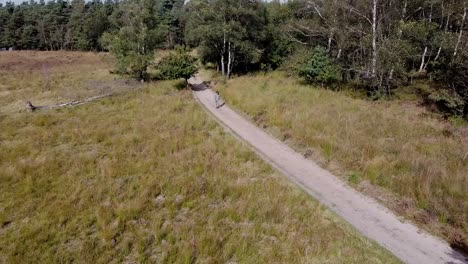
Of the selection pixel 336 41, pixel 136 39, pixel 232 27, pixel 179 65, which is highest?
pixel 232 27

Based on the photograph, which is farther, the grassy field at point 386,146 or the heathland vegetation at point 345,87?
the heathland vegetation at point 345,87

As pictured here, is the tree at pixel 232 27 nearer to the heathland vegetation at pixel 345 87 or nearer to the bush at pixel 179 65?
the heathland vegetation at pixel 345 87

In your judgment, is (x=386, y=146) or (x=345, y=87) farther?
(x=345, y=87)

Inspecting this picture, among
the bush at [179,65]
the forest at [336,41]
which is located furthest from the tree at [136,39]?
the bush at [179,65]

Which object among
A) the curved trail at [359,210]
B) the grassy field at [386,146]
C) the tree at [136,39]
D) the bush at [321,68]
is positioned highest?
the tree at [136,39]

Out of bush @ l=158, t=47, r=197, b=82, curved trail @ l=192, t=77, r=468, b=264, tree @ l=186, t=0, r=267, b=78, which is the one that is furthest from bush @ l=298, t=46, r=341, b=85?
curved trail @ l=192, t=77, r=468, b=264

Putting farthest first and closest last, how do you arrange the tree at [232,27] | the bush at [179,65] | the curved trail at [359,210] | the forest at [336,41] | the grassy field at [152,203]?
1. the tree at [232,27]
2. the bush at [179,65]
3. the forest at [336,41]
4. the grassy field at [152,203]
5. the curved trail at [359,210]

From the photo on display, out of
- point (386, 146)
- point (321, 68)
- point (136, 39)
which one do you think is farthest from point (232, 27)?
point (386, 146)

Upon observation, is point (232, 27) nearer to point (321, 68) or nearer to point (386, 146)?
point (321, 68)
